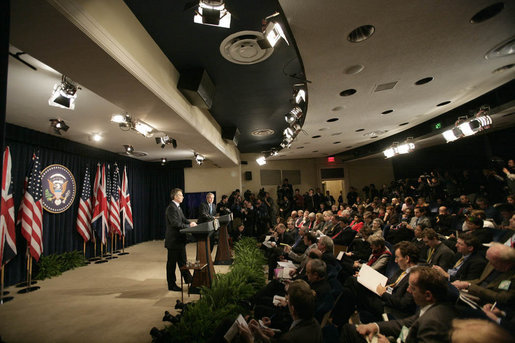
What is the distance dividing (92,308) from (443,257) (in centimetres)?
482

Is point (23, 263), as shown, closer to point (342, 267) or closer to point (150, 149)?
point (150, 149)

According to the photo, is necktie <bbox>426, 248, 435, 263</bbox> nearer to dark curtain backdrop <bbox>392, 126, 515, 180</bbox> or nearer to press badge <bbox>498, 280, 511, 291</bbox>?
press badge <bbox>498, 280, 511, 291</bbox>

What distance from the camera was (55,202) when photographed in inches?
229

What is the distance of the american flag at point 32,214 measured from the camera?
15.1ft

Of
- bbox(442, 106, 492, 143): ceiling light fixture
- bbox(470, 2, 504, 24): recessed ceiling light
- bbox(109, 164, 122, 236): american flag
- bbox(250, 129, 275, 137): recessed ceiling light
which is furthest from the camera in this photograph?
bbox(250, 129, 275, 137): recessed ceiling light

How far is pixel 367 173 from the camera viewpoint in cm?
1269

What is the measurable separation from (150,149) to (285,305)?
23.1 ft

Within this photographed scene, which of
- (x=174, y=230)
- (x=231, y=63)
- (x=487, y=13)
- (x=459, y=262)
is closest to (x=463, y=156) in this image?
(x=459, y=262)

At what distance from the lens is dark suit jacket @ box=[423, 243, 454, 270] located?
2842mm

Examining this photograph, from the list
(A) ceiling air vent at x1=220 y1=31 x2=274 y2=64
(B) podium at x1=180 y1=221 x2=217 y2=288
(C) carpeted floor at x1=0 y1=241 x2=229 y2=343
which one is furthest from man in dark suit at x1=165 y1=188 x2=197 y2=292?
(A) ceiling air vent at x1=220 y1=31 x2=274 y2=64

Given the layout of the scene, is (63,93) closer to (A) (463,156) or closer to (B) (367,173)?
(A) (463,156)

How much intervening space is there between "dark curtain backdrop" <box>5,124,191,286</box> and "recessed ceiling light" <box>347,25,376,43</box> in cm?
642

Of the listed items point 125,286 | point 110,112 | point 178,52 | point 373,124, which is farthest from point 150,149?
point 373,124

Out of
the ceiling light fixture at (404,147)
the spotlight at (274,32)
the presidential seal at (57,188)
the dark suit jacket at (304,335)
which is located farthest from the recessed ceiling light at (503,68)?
the presidential seal at (57,188)
